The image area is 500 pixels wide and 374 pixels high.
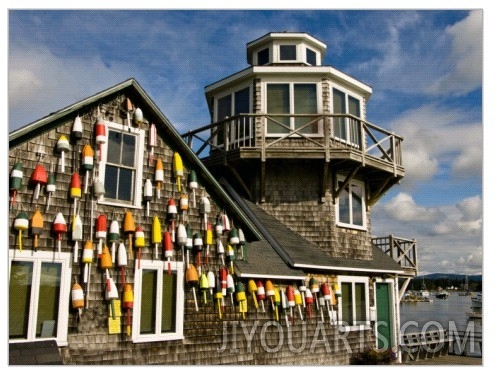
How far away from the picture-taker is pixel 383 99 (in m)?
15.0

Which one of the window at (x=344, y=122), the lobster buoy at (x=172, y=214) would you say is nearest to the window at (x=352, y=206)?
the window at (x=344, y=122)

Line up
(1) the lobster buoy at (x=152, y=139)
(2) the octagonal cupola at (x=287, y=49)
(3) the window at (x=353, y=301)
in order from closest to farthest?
(1) the lobster buoy at (x=152, y=139)
(3) the window at (x=353, y=301)
(2) the octagonal cupola at (x=287, y=49)

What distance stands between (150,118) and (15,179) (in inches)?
119

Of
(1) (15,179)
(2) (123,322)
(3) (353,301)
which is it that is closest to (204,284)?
(2) (123,322)

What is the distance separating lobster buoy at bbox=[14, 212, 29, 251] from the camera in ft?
24.9

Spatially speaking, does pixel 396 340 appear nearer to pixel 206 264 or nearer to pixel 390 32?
pixel 206 264

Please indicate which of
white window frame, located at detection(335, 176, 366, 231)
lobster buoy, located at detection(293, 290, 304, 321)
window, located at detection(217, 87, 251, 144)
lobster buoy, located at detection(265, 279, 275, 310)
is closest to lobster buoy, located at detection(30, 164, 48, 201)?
lobster buoy, located at detection(265, 279, 275, 310)

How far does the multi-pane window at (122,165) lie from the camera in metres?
9.04

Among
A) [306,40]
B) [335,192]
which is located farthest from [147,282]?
[306,40]

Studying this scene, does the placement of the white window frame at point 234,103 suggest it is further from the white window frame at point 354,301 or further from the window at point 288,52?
the white window frame at point 354,301

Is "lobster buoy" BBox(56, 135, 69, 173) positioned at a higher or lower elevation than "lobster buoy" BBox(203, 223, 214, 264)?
higher

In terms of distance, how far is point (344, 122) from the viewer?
594 inches

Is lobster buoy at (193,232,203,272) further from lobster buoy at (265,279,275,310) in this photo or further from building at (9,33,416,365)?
lobster buoy at (265,279,275,310)

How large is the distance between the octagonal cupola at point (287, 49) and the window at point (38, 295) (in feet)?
35.6
